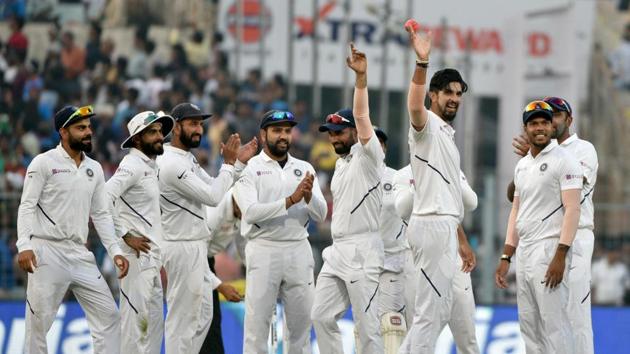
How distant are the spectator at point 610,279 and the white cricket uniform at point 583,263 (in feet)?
28.3

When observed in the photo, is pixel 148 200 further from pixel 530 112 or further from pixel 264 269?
pixel 530 112

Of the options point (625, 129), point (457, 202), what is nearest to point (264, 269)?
point (457, 202)

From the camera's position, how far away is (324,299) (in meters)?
13.0

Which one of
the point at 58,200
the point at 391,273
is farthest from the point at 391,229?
the point at 58,200

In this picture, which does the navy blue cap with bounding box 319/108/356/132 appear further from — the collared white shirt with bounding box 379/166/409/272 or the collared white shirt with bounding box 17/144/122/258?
the collared white shirt with bounding box 17/144/122/258

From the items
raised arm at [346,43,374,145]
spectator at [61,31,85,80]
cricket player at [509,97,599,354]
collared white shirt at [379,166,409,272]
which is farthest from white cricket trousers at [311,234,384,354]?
spectator at [61,31,85,80]

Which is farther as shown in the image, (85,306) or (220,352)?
(220,352)

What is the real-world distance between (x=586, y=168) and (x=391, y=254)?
2.15 m

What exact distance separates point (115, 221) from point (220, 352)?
235 centimetres

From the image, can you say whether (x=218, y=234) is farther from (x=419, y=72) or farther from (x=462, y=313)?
(x=419, y=72)

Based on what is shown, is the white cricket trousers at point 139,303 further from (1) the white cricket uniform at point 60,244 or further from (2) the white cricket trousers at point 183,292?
(1) the white cricket uniform at point 60,244

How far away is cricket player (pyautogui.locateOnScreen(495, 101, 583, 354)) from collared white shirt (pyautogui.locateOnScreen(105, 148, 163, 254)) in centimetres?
333

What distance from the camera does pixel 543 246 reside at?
11.9 meters

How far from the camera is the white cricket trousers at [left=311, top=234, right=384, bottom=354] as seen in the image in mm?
12797
